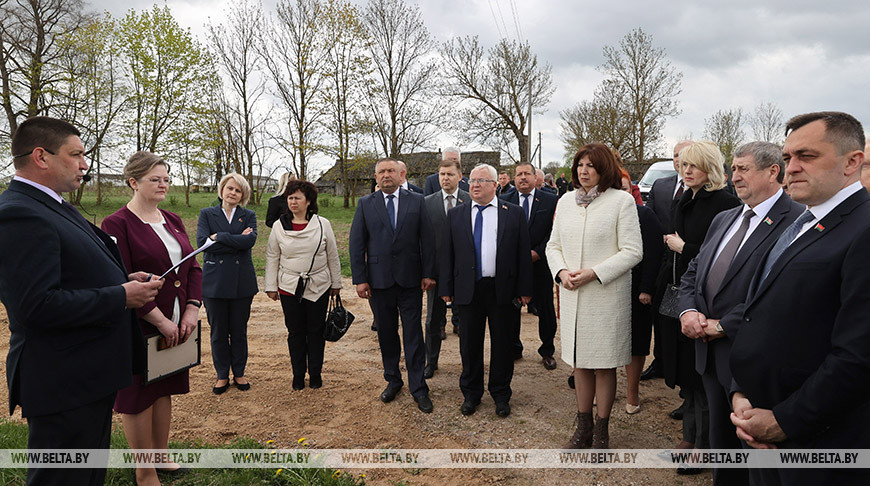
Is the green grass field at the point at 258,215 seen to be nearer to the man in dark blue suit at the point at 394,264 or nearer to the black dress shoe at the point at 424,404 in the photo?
the man in dark blue suit at the point at 394,264

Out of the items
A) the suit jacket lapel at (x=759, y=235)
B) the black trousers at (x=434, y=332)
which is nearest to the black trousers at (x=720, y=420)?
the suit jacket lapel at (x=759, y=235)

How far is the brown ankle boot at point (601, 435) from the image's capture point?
362cm

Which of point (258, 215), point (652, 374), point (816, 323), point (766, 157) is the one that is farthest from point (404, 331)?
point (258, 215)

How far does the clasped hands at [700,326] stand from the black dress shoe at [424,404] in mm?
2438

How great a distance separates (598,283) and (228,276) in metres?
3.48

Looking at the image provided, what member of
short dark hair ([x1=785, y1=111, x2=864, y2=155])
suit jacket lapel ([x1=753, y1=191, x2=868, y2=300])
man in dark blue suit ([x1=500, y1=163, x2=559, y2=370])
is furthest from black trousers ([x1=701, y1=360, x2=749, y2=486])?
man in dark blue suit ([x1=500, y1=163, x2=559, y2=370])

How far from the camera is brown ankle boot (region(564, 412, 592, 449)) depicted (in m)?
3.67

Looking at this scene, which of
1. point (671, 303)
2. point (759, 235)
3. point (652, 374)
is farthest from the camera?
point (652, 374)

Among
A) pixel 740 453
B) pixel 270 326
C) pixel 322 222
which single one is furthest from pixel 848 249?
pixel 270 326

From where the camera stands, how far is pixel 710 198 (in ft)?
11.7

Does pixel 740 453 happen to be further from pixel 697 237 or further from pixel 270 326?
pixel 270 326

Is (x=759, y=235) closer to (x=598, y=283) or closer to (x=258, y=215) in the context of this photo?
(x=598, y=283)

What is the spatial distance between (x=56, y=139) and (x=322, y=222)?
9.48 feet

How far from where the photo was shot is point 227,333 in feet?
16.4
